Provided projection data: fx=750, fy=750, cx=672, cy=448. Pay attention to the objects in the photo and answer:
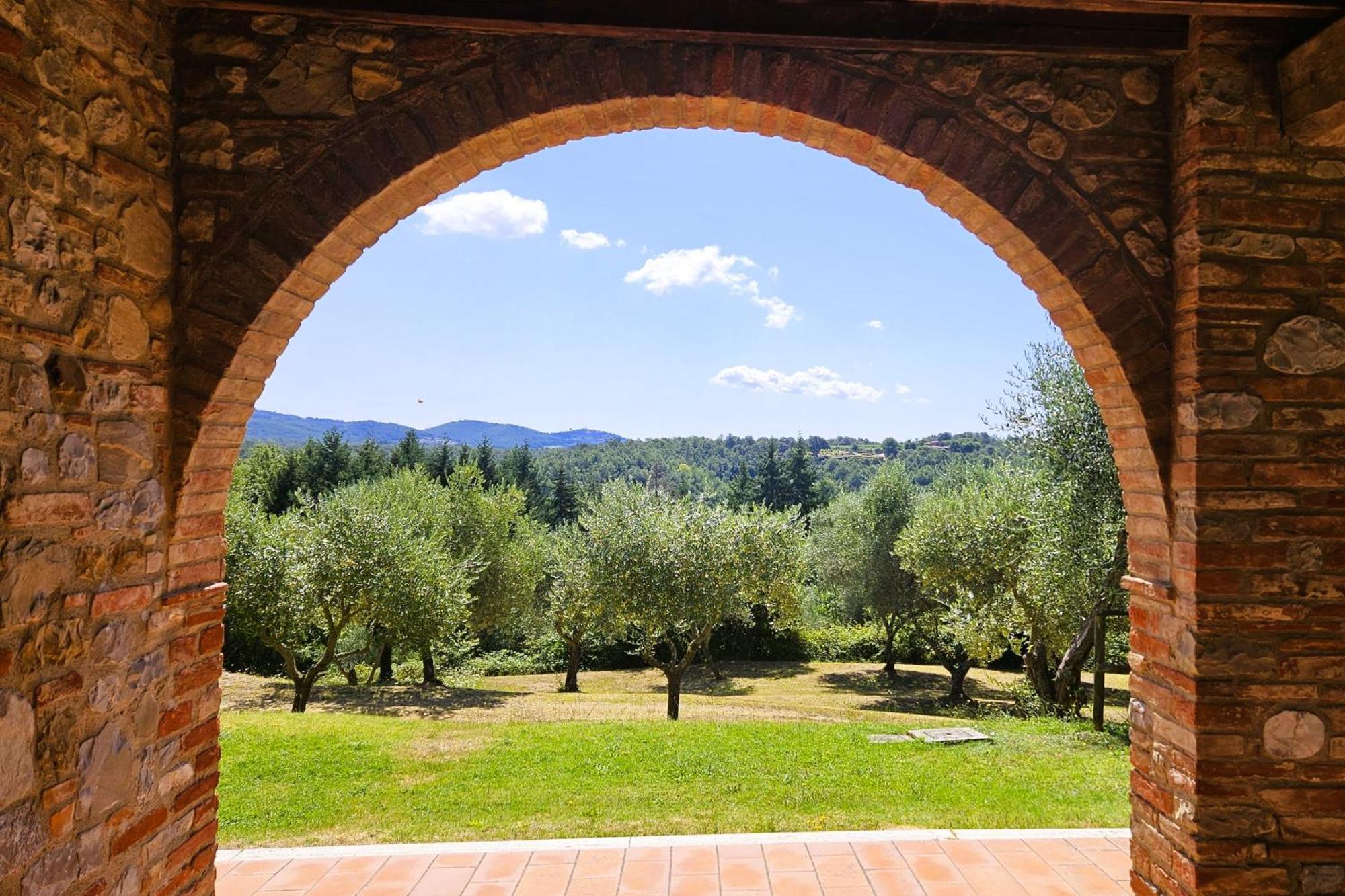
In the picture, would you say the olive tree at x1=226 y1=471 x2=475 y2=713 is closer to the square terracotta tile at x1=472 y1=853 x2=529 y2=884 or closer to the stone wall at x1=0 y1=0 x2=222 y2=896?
the square terracotta tile at x1=472 y1=853 x2=529 y2=884

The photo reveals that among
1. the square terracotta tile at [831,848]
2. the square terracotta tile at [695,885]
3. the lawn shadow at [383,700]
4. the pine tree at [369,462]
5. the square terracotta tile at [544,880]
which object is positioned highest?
the pine tree at [369,462]

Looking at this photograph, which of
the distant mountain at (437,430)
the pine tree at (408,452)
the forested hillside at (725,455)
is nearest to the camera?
the pine tree at (408,452)

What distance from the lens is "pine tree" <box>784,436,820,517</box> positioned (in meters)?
36.9

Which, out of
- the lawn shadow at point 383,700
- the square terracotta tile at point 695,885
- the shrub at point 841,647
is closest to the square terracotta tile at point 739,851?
the square terracotta tile at point 695,885

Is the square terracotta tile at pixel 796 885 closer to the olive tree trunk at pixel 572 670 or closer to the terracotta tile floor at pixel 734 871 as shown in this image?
the terracotta tile floor at pixel 734 871

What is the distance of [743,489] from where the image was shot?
3731cm

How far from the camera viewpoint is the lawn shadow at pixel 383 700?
1273 centimetres

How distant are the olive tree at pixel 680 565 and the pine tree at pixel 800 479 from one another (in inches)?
890

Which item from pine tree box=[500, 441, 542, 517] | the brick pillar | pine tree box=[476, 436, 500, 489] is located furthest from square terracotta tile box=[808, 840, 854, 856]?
pine tree box=[476, 436, 500, 489]

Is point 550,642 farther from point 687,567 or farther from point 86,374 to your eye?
point 86,374

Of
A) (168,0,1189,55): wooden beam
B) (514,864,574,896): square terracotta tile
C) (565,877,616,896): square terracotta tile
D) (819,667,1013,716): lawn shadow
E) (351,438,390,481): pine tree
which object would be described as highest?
(168,0,1189,55): wooden beam

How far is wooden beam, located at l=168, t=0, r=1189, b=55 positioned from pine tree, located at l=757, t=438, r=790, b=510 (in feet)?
110

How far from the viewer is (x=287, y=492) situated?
29188 millimetres

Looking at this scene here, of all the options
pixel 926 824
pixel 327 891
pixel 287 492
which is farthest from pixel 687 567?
pixel 287 492
